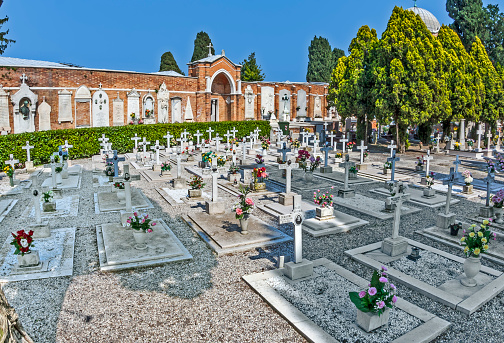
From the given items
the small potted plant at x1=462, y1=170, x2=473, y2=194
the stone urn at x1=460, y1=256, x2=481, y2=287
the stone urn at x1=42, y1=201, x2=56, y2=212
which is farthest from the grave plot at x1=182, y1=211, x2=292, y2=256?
the small potted plant at x1=462, y1=170, x2=473, y2=194

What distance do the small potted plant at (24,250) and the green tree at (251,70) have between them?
44428 mm

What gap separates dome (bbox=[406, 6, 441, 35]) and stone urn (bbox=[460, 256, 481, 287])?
37.2 meters

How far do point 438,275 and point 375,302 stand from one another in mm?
2842

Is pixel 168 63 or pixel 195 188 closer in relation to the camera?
pixel 195 188

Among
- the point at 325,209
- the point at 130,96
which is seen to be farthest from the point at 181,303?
the point at 130,96

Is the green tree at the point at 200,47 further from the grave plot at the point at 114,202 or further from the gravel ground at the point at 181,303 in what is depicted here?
the gravel ground at the point at 181,303

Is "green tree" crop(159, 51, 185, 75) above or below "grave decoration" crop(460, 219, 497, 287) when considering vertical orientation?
above

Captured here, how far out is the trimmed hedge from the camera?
19.5 meters

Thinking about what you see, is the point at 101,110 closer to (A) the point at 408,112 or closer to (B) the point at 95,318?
(A) the point at 408,112

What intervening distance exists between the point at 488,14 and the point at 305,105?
18545 mm

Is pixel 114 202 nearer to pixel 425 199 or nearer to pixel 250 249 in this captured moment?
pixel 250 249

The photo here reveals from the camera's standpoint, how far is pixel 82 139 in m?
23.5

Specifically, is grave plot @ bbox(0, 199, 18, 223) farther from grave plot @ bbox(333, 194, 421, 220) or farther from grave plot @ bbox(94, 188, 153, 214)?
grave plot @ bbox(333, 194, 421, 220)

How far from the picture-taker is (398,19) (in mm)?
24906
